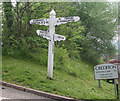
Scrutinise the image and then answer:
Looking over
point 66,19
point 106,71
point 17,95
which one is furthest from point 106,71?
point 17,95

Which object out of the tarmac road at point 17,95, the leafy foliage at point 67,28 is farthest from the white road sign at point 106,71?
the leafy foliage at point 67,28

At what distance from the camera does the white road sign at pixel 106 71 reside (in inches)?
287

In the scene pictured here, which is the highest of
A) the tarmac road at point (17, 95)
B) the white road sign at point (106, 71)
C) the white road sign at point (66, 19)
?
the white road sign at point (66, 19)

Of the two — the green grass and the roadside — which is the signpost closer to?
the green grass

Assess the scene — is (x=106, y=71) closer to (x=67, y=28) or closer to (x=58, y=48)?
(x=58, y=48)

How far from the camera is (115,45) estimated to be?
20.3 metres

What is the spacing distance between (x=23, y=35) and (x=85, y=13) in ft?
31.5

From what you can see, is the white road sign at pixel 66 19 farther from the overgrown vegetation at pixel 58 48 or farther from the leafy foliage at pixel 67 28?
the leafy foliage at pixel 67 28

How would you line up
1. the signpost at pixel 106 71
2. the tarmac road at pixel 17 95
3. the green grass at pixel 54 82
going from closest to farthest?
1. the tarmac road at pixel 17 95
2. the green grass at pixel 54 82
3. the signpost at pixel 106 71

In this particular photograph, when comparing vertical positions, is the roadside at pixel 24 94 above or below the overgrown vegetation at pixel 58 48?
below

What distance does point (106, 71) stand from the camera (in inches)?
297

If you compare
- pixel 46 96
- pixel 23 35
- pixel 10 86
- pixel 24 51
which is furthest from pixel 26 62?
pixel 46 96

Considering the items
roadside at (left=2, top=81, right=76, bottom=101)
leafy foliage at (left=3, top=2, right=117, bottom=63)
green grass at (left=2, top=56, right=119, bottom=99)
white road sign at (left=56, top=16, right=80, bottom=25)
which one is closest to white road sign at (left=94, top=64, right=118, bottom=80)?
green grass at (left=2, top=56, right=119, bottom=99)

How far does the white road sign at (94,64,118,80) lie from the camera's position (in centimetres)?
729
